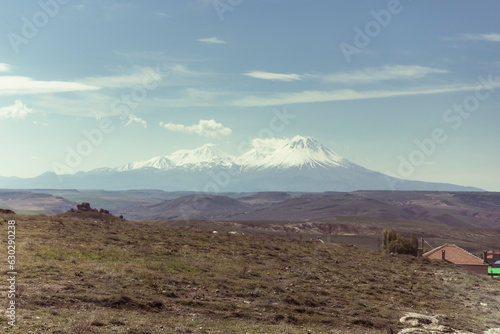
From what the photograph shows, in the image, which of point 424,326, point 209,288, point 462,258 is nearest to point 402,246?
point 462,258

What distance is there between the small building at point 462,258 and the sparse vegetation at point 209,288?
34.1 m

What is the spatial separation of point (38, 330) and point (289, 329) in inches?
361

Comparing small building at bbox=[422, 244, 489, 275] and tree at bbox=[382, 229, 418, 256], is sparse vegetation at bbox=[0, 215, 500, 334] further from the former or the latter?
tree at bbox=[382, 229, 418, 256]

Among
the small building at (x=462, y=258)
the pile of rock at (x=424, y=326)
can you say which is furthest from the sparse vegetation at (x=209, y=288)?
the small building at (x=462, y=258)

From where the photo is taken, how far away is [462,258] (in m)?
73.9

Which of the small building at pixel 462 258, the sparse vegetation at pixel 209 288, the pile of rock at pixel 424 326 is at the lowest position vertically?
the small building at pixel 462 258

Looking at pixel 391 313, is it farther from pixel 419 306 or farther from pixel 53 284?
pixel 53 284

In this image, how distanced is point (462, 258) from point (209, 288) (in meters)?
64.1

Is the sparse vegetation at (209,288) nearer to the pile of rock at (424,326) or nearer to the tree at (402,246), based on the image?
the pile of rock at (424,326)

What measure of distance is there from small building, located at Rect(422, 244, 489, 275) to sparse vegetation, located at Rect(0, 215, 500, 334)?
3405 cm

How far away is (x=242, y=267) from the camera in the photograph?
29891 millimetres

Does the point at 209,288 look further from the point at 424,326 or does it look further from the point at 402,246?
the point at 402,246

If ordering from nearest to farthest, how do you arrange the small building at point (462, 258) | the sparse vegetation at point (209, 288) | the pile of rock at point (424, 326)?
the sparse vegetation at point (209, 288)
the pile of rock at point (424, 326)
the small building at point (462, 258)

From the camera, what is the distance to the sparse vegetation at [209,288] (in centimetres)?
1675
